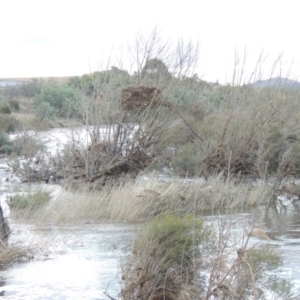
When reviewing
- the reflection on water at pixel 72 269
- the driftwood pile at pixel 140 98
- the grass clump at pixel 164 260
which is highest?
the driftwood pile at pixel 140 98

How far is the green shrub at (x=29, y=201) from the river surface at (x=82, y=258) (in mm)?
455

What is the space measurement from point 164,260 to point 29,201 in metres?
8.67

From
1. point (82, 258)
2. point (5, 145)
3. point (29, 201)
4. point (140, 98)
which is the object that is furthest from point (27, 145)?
point (82, 258)

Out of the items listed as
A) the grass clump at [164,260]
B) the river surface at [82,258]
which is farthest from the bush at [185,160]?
the grass clump at [164,260]

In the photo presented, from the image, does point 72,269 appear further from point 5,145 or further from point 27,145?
point 5,145

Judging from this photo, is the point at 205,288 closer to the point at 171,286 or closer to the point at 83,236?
the point at 171,286

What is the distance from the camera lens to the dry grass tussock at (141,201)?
17656 mm

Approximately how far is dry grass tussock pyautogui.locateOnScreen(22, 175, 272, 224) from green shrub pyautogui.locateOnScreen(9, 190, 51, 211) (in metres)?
0.22

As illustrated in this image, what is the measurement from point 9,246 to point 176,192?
7018 mm

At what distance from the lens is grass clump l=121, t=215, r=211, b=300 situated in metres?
9.66

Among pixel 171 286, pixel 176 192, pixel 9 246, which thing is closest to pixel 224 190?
pixel 176 192

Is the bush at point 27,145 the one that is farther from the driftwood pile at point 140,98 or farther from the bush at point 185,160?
the driftwood pile at point 140,98

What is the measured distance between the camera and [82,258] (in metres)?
13.2

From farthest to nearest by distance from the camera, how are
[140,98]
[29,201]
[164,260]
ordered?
1. [140,98]
2. [29,201]
3. [164,260]
